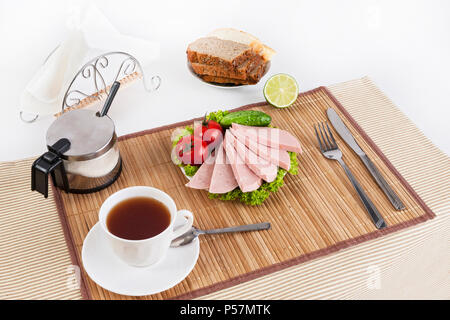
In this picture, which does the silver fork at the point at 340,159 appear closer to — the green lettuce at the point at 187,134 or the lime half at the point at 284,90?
the lime half at the point at 284,90

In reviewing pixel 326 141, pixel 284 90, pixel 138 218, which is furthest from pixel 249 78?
pixel 138 218

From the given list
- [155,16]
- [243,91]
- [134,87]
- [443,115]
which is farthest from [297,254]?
[155,16]

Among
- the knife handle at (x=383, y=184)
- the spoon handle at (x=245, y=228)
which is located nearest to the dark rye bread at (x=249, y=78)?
the knife handle at (x=383, y=184)

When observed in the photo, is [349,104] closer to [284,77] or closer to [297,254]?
[284,77]

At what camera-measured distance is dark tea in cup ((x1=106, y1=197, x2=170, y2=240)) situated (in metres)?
1.36

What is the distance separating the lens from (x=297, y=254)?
1.52 meters

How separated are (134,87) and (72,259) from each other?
938 mm

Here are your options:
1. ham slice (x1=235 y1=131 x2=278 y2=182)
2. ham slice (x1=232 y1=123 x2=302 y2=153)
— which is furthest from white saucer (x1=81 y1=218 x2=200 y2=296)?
ham slice (x1=232 y1=123 x2=302 y2=153)

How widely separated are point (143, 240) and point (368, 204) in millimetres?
783

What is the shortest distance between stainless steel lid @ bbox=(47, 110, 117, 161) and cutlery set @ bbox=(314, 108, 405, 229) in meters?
0.79

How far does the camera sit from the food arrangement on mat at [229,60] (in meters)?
2.10

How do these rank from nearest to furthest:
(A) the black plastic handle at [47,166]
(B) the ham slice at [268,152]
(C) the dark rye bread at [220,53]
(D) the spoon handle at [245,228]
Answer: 1. (A) the black plastic handle at [47,166]
2. (D) the spoon handle at [245,228]
3. (B) the ham slice at [268,152]
4. (C) the dark rye bread at [220,53]

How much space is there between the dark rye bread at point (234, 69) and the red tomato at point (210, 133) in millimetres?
444

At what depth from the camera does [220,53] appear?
2104 mm
